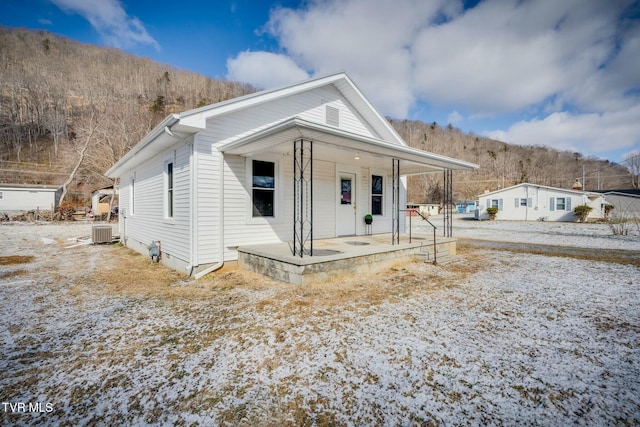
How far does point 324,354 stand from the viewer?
2965 millimetres

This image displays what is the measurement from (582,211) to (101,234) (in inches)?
1264

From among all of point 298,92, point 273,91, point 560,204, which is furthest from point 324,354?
point 560,204

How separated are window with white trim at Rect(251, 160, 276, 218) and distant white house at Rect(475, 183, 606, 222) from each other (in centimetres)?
2812

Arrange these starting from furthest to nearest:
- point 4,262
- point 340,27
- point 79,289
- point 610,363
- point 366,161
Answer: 1. point 340,27
2. point 366,161
3. point 4,262
4. point 79,289
5. point 610,363

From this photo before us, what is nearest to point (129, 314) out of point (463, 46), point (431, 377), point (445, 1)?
point (431, 377)

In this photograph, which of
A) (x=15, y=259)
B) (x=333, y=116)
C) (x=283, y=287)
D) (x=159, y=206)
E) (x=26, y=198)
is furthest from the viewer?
(x=26, y=198)

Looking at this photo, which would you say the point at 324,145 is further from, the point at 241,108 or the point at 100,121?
the point at 100,121

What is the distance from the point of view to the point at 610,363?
2773 mm

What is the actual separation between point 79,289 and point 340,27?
12338 millimetres

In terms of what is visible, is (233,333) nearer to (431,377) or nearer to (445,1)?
(431,377)

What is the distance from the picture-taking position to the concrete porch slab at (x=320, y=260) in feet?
17.4

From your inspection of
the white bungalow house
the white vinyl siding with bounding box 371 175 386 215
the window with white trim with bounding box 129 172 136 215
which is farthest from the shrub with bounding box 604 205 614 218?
the window with white trim with bounding box 129 172 136 215

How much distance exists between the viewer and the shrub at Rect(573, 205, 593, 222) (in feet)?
74.1

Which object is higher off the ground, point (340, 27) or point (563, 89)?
point (563, 89)
